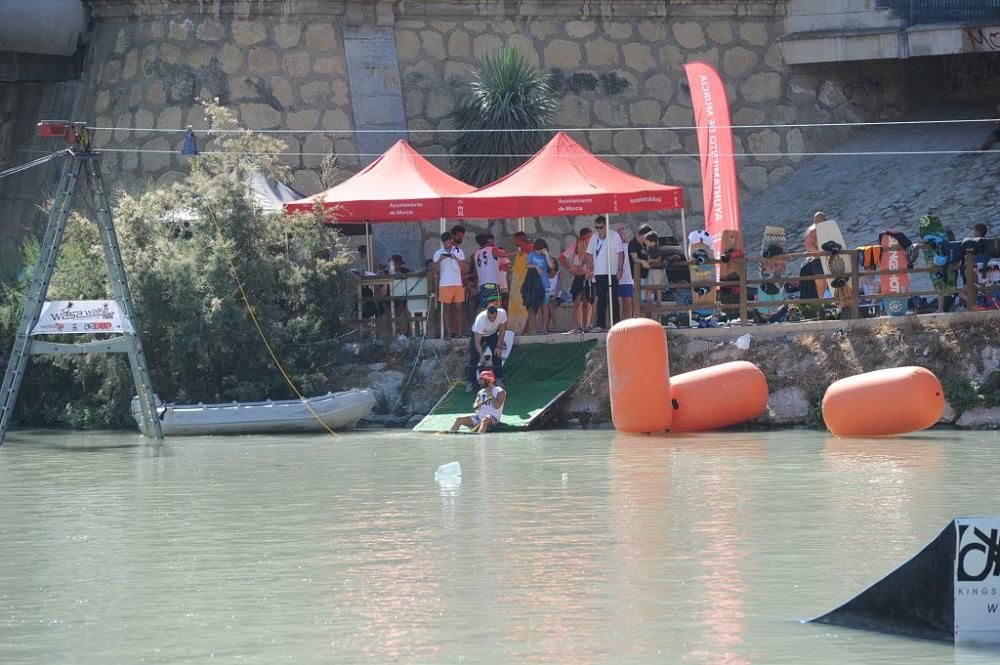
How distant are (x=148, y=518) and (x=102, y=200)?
8695 mm

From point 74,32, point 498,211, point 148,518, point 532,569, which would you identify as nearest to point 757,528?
point 532,569

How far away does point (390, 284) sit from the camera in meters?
26.8

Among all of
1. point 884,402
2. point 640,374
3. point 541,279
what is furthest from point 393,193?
point 884,402

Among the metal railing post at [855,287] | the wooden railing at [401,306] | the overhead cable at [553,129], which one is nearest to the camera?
the metal railing post at [855,287]

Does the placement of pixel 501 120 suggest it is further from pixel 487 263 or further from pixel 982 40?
pixel 982 40

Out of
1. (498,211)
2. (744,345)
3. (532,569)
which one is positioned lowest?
(532,569)

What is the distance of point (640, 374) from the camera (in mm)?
22250

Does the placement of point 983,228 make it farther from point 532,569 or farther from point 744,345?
point 532,569

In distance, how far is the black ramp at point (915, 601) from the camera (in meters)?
9.56

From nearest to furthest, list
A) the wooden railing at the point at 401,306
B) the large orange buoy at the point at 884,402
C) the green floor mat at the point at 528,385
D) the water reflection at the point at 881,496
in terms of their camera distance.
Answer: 1. the water reflection at the point at 881,496
2. the large orange buoy at the point at 884,402
3. the green floor mat at the point at 528,385
4. the wooden railing at the point at 401,306

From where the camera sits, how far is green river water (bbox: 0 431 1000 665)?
10.1 metres

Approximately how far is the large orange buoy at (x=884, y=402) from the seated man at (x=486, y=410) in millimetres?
4409

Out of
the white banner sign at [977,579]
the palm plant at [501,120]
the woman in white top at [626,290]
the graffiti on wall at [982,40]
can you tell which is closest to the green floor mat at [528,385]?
the woman in white top at [626,290]

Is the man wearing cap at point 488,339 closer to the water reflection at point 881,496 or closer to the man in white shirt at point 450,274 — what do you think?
the man in white shirt at point 450,274
